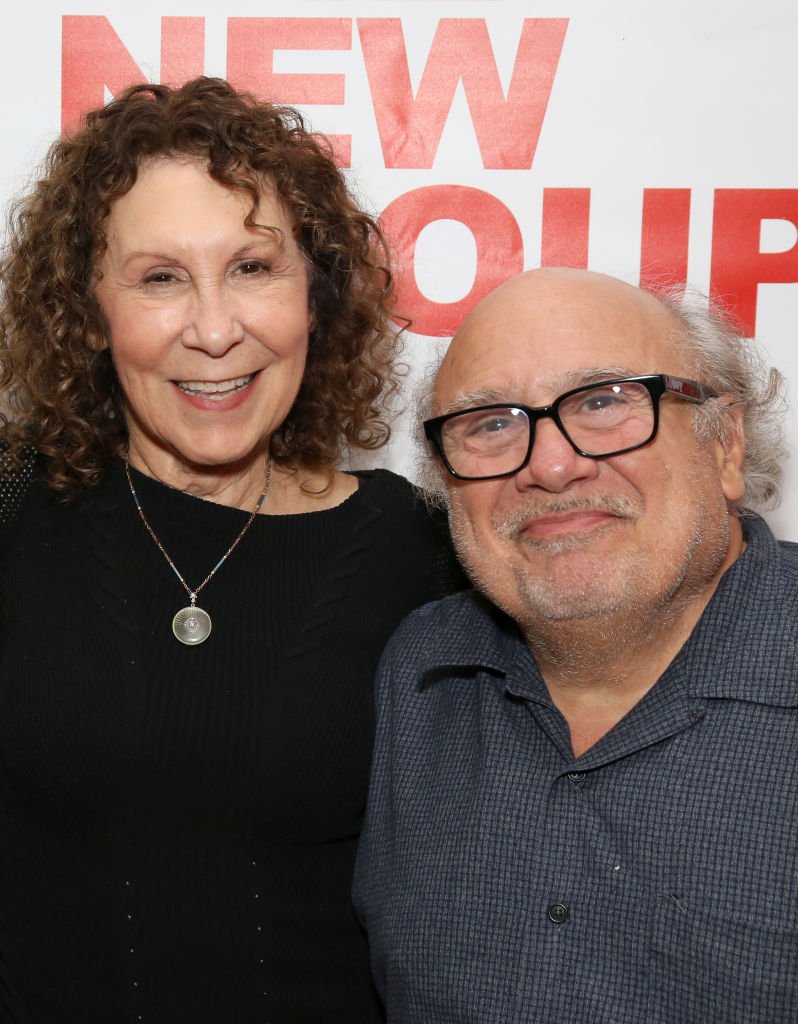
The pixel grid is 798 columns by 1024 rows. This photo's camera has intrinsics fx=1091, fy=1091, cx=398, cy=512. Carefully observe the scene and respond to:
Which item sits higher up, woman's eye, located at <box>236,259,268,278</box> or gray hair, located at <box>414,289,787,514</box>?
woman's eye, located at <box>236,259,268,278</box>

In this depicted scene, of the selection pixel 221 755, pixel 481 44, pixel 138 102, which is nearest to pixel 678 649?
pixel 221 755

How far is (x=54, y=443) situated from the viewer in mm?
1991

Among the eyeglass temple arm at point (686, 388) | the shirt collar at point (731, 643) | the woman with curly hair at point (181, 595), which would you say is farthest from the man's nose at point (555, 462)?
the woman with curly hair at point (181, 595)

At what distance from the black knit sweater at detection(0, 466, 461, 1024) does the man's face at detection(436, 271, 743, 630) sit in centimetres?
38

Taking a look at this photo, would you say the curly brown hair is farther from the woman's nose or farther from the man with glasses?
the man with glasses

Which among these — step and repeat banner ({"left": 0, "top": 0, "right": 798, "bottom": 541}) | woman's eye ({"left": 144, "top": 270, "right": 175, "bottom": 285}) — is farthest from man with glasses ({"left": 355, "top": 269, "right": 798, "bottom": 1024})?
step and repeat banner ({"left": 0, "top": 0, "right": 798, "bottom": 541})

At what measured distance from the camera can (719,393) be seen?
5.60ft

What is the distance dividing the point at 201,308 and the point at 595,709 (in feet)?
2.98

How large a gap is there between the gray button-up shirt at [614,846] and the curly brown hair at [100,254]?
0.72m

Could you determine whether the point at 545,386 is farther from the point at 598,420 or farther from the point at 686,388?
the point at 686,388

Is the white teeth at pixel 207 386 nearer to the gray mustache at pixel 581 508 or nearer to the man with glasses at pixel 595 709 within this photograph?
the man with glasses at pixel 595 709

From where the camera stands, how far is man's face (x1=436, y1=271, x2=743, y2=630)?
158 centimetres

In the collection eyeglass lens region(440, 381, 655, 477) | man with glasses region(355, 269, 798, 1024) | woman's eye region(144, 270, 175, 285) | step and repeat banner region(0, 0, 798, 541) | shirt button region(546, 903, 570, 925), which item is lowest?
shirt button region(546, 903, 570, 925)

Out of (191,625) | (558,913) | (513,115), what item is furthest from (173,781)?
(513,115)
